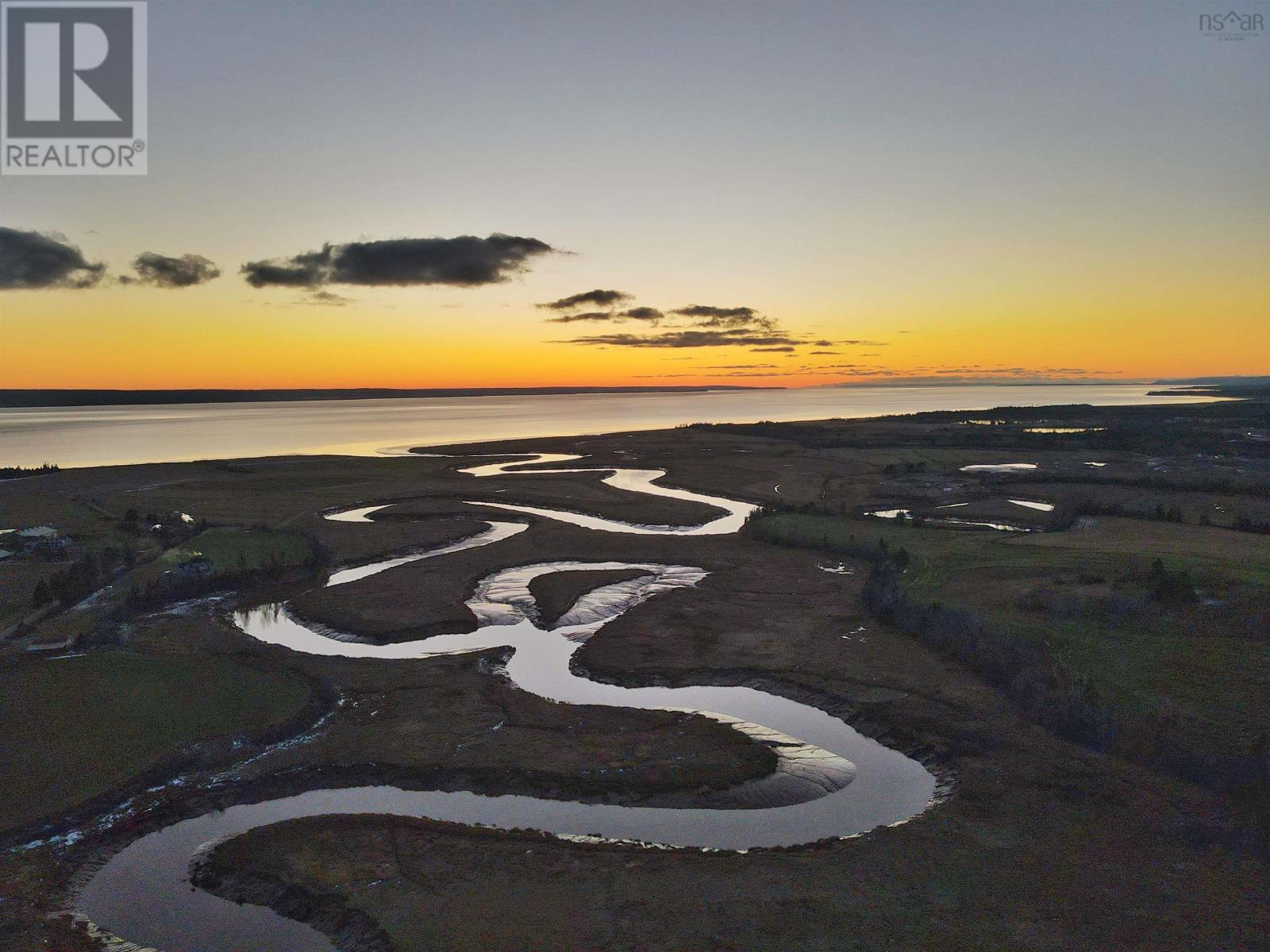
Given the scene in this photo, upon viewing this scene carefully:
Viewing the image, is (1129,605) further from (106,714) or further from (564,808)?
(106,714)

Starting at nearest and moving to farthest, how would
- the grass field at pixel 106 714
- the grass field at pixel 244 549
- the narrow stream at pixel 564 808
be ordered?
the narrow stream at pixel 564 808, the grass field at pixel 106 714, the grass field at pixel 244 549

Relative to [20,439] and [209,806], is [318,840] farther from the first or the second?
[20,439]

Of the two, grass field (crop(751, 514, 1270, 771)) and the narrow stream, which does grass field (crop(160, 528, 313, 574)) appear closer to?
the narrow stream

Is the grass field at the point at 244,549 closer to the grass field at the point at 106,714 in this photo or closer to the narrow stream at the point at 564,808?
the narrow stream at the point at 564,808

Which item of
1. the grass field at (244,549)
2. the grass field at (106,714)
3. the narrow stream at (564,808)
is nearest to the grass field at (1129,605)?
the narrow stream at (564,808)

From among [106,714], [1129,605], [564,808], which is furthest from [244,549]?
[1129,605]
